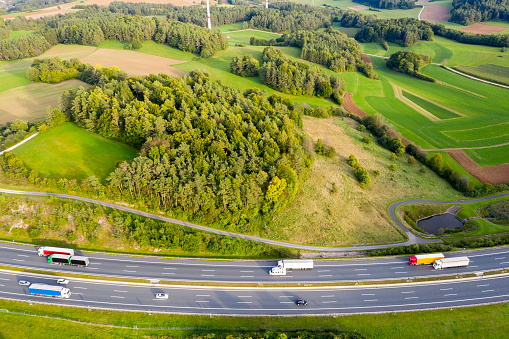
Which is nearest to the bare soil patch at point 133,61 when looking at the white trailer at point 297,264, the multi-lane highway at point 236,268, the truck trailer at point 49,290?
the multi-lane highway at point 236,268

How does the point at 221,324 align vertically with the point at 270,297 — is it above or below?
below

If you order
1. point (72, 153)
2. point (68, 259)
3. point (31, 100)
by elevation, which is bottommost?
point (68, 259)

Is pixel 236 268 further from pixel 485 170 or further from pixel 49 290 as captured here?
pixel 485 170

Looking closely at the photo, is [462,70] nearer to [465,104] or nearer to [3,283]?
[465,104]

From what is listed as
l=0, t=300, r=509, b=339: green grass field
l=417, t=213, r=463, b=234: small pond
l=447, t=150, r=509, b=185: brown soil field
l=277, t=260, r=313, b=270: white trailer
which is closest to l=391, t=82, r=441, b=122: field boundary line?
l=447, t=150, r=509, b=185: brown soil field

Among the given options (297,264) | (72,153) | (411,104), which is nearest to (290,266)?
(297,264)

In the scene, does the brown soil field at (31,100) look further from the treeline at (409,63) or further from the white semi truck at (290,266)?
the treeline at (409,63)

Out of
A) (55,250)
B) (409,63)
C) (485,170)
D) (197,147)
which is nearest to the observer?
(55,250)
